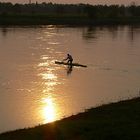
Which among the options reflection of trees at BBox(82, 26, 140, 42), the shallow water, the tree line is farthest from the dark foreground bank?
the tree line

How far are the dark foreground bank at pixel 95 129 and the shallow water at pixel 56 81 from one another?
11.3ft

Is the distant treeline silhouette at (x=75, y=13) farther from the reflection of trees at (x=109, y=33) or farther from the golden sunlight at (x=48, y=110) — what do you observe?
the golden sunlight at (x=48, y=110)

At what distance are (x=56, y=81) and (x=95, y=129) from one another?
1596cm

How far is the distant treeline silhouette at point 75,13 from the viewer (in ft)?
318

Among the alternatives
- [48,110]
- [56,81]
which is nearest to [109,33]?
[56,81]

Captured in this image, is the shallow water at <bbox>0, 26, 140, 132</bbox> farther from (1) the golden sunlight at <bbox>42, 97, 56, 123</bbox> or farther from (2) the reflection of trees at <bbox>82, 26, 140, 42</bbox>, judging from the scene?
(2) the reflection of trees at <bbox>82, 26, 140, 42</bbox>

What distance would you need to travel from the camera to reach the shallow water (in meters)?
19.1

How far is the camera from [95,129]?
11680mm

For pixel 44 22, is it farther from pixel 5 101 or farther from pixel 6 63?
pixel 5 101

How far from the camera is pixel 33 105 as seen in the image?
20109 mm

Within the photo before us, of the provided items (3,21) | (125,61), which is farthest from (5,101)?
(3,21)

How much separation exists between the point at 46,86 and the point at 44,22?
Result: 67169mm

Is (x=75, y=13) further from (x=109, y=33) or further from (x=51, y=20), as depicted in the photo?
(x=109, y=33)

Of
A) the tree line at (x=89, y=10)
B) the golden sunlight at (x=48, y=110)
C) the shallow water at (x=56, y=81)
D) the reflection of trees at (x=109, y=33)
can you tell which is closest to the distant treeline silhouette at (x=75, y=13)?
the tree line at (x=89, y=10)
